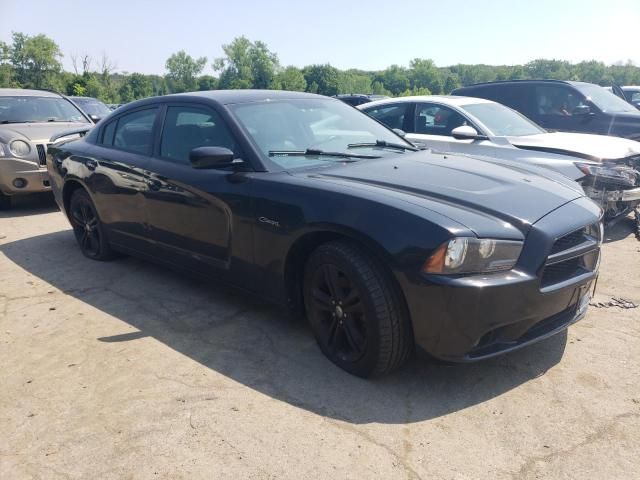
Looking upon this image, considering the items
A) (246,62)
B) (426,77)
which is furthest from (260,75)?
(426,77)

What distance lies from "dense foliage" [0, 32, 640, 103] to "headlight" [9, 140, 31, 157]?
5302 centimetres

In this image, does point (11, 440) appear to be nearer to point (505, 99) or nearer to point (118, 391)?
point (118, 391)

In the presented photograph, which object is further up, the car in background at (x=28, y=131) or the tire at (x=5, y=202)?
the car in background at (x=28, y=131)

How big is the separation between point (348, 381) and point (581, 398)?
118 cm

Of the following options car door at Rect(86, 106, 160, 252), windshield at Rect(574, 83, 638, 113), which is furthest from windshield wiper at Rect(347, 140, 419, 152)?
windshield at Rect(574, 83, 638, 113)

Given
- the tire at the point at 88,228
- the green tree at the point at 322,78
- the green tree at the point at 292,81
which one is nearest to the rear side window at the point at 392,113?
the tire at the point at 88,228

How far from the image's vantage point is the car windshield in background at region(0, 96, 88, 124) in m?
7.86

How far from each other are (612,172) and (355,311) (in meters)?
4.02

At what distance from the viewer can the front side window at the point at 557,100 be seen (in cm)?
844

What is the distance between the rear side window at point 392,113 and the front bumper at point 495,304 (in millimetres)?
4658

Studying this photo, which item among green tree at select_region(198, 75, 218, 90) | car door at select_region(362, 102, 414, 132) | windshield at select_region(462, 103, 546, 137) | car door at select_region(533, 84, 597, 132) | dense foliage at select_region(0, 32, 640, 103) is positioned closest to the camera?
windshield at select_region(462, 103, 546, 137)

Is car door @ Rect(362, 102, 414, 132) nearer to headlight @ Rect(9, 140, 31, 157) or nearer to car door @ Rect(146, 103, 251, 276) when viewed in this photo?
car door @ Rect(146, 103, 251, 276)

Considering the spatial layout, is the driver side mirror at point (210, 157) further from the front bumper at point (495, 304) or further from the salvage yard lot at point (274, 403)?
the front bumper at point (495, 304)

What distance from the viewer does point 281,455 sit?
93.2 inches
